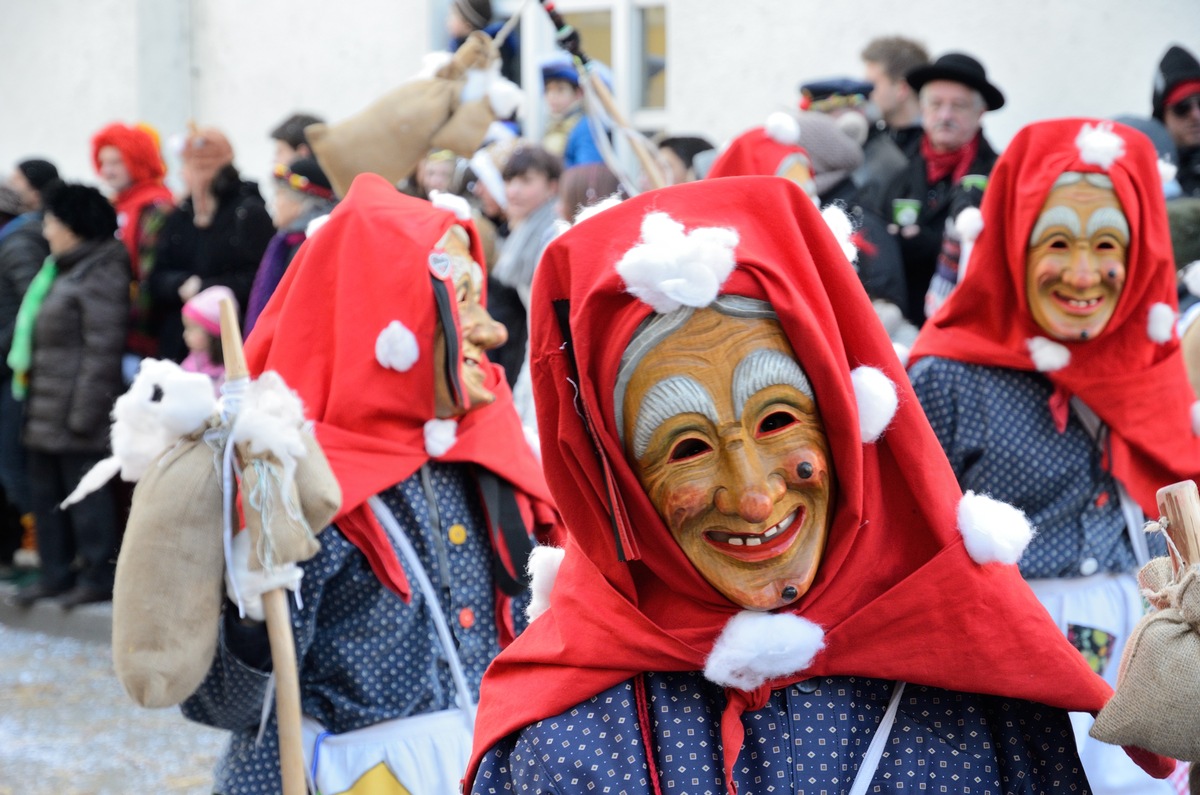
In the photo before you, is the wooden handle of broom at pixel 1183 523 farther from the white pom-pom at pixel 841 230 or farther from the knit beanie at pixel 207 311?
the knit beanie at pixel 207 311

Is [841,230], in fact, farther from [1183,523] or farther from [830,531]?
[1183,523]

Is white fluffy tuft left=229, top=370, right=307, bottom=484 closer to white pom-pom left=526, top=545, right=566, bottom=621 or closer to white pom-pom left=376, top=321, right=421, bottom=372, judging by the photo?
white pom-pom left=376, top=321, right=421, bottom=372

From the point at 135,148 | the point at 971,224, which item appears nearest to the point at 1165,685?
the point at 971,224

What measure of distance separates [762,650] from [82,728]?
5.41 m

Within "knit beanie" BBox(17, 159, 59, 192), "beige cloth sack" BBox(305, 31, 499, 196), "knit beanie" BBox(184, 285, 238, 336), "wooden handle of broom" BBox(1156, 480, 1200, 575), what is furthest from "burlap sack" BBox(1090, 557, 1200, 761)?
"knit beanie" BBox(17, 159, 59, 192)

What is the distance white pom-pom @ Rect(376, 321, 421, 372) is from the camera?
3.43 m

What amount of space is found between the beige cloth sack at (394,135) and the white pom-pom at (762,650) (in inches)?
107

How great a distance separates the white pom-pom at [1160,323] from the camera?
3.69m

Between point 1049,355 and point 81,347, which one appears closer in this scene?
point 1049,355

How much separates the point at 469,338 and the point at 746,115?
5.08 m

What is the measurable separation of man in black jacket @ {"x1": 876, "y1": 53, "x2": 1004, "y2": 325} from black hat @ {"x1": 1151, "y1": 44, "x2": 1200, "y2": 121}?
2.31 ft

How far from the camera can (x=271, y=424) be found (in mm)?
2939

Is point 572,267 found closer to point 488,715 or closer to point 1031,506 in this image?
point 488,715

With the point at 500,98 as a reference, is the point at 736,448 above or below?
below
